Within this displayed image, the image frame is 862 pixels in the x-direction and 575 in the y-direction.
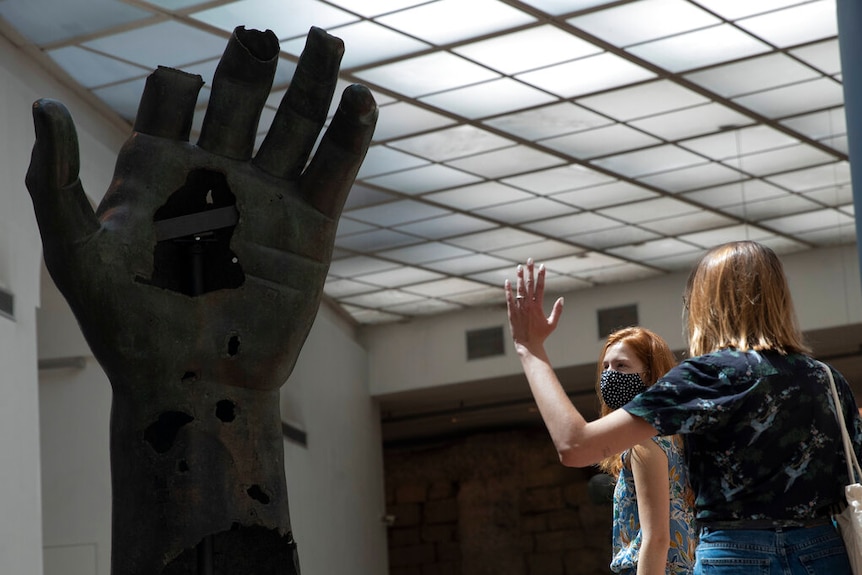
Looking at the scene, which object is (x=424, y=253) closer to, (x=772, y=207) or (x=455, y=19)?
(x=772, y=207)

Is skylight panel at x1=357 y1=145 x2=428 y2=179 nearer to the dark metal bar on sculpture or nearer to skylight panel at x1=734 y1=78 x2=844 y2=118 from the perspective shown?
skylight panel at x1=734 y1=78 x2=844 y2=118

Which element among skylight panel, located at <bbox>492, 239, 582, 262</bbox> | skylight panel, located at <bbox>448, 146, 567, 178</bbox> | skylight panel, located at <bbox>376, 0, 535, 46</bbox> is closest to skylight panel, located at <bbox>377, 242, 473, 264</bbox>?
skylight panel, located at <bbox>492, 239, 582, 262</bbox>

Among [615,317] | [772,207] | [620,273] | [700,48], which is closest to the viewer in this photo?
[700,48]

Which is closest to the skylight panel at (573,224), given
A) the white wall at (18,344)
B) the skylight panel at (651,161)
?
the skylight panel at (651,161)

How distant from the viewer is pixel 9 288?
34.4 feet

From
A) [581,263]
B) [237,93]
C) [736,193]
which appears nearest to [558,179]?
[736,193]

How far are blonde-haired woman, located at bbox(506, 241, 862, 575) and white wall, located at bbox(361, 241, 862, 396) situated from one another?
50.3ft

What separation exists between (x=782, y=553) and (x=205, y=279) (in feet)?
6.32

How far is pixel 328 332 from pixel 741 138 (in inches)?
268

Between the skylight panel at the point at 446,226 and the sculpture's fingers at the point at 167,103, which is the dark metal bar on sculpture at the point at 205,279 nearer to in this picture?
the sculpture's fingers at the point at 167,103

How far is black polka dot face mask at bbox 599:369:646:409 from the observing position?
4.39 metres

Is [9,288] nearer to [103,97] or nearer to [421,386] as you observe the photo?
[103,97]

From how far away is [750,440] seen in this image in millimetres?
2986

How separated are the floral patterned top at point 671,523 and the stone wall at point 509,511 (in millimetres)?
20563
